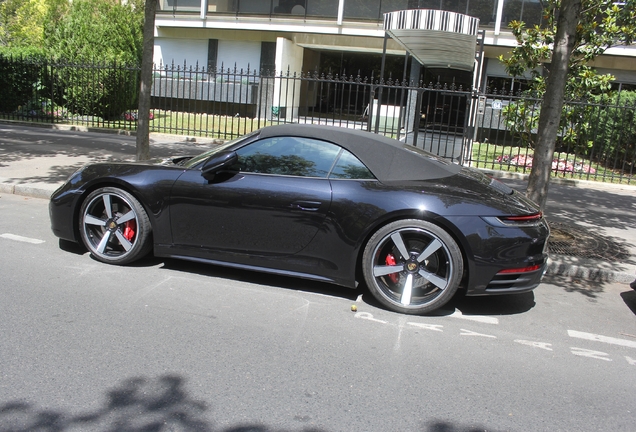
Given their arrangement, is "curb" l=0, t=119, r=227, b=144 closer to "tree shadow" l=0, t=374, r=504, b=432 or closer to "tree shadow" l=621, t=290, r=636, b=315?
"tree shadow" l=621, t=290, r=636, b=315

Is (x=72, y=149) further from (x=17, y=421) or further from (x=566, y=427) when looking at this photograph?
(x=566, y=427)

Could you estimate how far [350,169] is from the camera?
16.0ft

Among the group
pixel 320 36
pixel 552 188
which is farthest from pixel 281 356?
pixel 320 36

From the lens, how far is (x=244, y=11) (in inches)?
934

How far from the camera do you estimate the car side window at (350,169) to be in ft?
15.9

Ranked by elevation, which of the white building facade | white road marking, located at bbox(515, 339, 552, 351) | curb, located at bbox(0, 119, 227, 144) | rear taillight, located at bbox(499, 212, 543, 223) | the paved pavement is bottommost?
white road marking, located at bbox(515, 339, 552, 351)

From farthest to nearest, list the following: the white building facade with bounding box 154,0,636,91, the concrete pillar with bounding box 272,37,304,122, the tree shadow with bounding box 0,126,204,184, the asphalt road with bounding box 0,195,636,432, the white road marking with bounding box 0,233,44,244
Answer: the concrete pillar with bounding box 272,37,304,122, the white building facade with bounding box 154,0,636,91, the tree shadow with bounding box 0,126,204,184, the white road marking with bounding box 0,233,44,244, the asphalt road with bounding box 0,195,636,432

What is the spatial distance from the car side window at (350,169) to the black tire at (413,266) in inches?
20.5

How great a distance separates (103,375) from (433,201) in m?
2.74

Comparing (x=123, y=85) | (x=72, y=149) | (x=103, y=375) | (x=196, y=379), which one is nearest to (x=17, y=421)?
(x=103, y=375)

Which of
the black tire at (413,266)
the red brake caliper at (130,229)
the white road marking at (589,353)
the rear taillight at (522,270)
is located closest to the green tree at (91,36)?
the red brake caliper at (130,229)

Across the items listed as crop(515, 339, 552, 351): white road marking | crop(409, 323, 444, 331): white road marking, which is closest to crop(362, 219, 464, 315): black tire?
crop(409, 323, 444, 331): white road marking

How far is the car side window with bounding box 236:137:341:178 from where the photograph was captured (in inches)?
195

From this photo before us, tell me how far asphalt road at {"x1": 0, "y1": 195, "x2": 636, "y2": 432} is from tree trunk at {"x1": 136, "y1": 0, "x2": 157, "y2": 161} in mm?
4027
